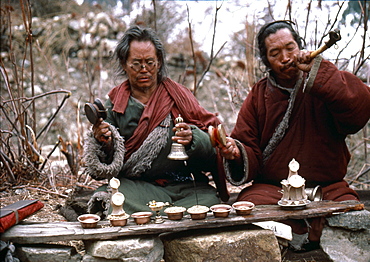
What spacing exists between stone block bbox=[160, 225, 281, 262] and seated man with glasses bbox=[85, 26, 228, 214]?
49cm

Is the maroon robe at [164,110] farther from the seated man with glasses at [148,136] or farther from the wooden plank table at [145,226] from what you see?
the wooden plank table at [145,226]

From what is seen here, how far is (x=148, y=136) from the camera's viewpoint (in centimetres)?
302

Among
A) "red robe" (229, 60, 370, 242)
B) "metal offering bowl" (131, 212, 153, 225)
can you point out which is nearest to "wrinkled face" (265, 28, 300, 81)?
"red robe" (229, 60, 370, 242)

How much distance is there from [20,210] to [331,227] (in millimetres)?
1823

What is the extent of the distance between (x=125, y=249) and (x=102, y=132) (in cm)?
87

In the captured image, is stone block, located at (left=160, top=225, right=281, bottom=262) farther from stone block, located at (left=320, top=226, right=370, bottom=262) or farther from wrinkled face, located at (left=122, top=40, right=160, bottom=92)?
wrinkled face, located at (left=122, top=40, right=160, bottom=92)

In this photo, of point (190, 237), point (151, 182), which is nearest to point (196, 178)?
point (151, 182)

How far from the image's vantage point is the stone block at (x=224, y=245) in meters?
2.32

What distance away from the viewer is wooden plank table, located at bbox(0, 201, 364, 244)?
2223mm

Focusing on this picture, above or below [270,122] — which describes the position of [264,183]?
below

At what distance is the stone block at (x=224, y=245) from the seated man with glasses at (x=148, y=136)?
0.49m

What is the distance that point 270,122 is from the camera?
9.84 feet

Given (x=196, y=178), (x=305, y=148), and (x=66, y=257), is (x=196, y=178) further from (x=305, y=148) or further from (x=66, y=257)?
(x=66, y=257)

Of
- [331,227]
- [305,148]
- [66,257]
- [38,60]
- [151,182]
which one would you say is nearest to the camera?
[66,257]
